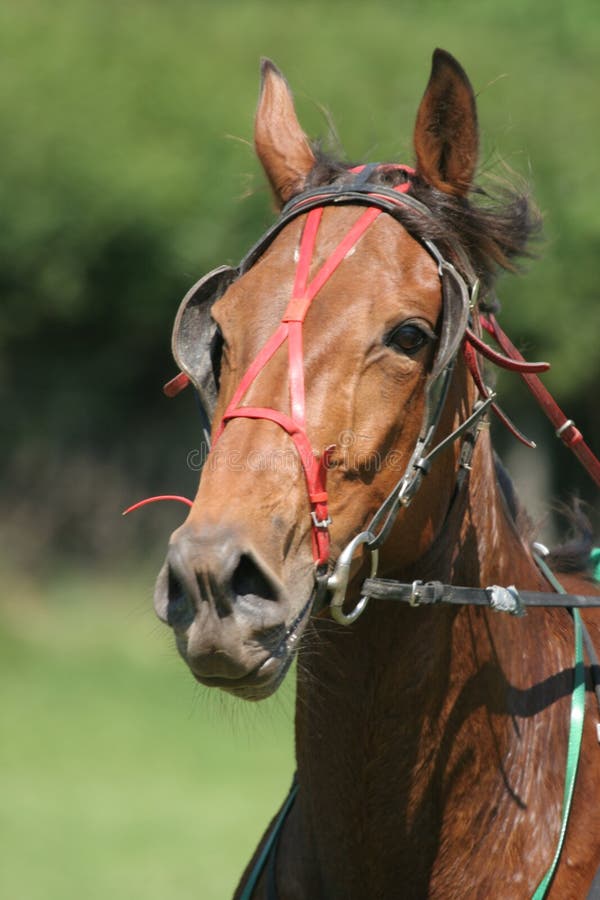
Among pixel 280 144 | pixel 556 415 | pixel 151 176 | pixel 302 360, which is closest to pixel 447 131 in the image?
pixel 280 144

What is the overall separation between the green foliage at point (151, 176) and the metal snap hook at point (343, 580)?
413 inches

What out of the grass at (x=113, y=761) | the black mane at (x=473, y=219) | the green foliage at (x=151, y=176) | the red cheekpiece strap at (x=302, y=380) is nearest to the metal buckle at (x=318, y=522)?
the red cheekpiece strap at (x=302, y=380)

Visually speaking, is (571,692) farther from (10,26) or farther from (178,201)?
(10,26)

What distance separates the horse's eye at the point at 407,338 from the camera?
2.93 metres

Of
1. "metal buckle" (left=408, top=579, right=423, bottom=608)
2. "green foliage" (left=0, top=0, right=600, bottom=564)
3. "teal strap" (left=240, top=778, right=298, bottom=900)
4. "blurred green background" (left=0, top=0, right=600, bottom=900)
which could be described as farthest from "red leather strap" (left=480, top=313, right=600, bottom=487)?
"green foliage" (left=0, top=0, right=600, bottom=564)

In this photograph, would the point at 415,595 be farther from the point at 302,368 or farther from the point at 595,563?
the point at 595,563

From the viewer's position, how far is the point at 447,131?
3.22 m

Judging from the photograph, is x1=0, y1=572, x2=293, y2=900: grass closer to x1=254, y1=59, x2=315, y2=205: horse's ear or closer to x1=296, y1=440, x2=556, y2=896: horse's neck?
x1=296, y1=440, x2=556, y2=896: horse's neck

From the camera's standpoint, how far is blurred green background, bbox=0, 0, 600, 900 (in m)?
13.1

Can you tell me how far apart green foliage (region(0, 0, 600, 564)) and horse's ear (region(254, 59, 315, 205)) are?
949 cm

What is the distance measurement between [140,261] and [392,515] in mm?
11489

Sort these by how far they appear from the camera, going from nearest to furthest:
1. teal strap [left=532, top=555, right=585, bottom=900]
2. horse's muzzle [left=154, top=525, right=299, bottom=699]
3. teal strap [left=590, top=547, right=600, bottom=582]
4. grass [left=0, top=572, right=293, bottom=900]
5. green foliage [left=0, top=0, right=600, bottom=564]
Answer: horse's muzzle [left=154, top=525, right=299, bottom=699], teal strap [left=532, top=555, right=585, bottom=900], teal strap [left=590, top=547, right=600, bottom=582], grass [left=0, top=572, right=293, bottom=900], green foliage [left=0, top=0, right=600, bottom=564]

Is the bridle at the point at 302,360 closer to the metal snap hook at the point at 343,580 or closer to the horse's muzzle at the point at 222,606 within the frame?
the metal snap hook at the point at 343,580

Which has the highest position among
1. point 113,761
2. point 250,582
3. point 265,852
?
point 250,582
